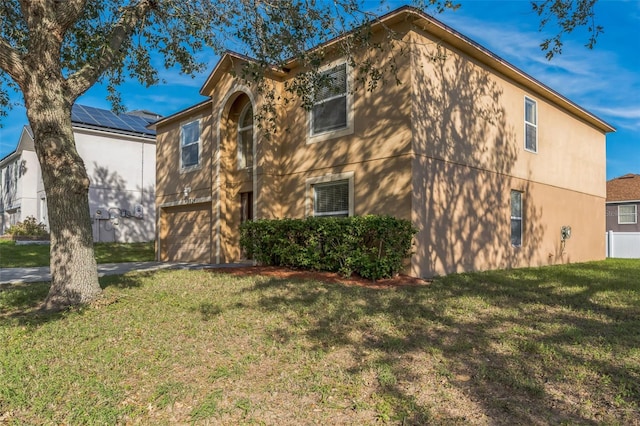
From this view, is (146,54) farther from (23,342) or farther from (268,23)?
(23,342)

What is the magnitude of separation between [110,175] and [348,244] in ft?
58.3

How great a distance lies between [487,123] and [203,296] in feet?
28.4

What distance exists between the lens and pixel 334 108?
11.0 metres

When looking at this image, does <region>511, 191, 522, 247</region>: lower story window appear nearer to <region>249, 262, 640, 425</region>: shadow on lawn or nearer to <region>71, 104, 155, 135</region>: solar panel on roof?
<region>249, 262, 640, 425</region>: shadow on lawn

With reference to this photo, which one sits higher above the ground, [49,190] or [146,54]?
[146,54]

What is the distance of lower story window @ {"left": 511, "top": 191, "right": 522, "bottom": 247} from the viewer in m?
12.3

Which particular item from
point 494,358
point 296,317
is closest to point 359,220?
point 296,317

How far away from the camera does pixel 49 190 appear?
20.6ft

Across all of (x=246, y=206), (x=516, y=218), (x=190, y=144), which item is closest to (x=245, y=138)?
(x=246, y=206)

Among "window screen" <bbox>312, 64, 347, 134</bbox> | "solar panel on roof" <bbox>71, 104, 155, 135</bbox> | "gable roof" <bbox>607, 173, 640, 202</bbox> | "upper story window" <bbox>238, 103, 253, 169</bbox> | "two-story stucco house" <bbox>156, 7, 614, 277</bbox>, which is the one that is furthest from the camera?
"gable roof" <bbox>607, 173, 640, 202</bbox>

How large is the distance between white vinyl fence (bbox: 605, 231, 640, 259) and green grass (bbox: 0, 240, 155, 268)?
20738 millimetres

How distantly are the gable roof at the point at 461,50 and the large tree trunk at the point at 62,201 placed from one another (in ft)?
13.7

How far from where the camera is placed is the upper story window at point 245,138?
13516mm

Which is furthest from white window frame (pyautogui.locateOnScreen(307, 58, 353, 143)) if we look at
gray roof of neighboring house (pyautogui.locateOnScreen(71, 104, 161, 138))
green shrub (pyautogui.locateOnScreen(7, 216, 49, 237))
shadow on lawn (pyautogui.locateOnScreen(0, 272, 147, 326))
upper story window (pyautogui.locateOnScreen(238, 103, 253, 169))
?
green shrub (pyautogui.locateOnScreen(7, 216, 49, 237))
